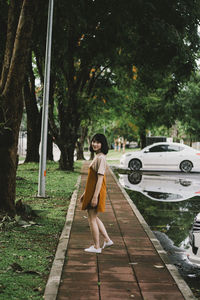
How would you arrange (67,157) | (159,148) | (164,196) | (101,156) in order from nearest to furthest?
(101,156), (164,196), (67,157), (159,148)

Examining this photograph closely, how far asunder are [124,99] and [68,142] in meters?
8.10

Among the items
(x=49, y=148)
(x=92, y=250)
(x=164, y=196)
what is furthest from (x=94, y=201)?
(x=49, y=148)

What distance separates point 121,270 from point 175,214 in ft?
16.2

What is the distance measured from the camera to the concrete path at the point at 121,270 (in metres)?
4.57

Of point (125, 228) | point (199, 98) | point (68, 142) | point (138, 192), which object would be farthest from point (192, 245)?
point (199, 98)

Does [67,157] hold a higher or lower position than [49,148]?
lower

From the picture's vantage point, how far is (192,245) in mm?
5121

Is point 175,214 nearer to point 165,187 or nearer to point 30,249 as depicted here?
point 30,249

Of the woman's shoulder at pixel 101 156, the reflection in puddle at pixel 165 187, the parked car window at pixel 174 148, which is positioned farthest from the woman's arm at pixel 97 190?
the parked car window at pixel 174 148

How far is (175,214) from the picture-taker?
398 inches

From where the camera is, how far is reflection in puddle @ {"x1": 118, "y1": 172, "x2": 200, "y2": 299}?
17.3 ft

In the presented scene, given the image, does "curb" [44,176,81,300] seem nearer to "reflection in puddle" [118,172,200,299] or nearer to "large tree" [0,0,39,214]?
"large tree" [0,0,39,214]

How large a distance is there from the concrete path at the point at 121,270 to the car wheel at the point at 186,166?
49.1 feet

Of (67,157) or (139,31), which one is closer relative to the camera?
(139,31)
